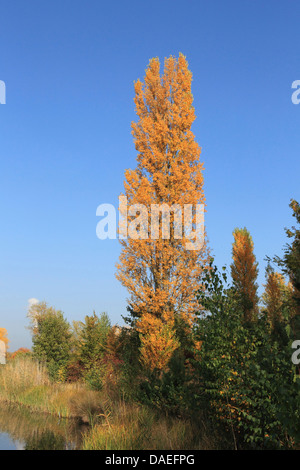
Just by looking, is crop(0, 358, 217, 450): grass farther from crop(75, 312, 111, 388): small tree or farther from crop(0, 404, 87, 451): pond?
crop(75, 312, 111, 388): small tree

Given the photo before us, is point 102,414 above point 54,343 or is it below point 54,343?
below

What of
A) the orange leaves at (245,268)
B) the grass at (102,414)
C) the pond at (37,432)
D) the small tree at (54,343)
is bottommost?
the pond at (37,432)

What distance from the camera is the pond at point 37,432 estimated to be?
8.39m

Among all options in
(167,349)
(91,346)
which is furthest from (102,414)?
(91,346)

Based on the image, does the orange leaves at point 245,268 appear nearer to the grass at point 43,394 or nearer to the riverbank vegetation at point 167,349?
the riverbank vegetation at point 167,349

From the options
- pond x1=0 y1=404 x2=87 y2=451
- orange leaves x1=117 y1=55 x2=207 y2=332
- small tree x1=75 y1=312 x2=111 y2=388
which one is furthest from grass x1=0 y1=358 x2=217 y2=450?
orange leaves x1=117 y1=55 x2=207 y2=332

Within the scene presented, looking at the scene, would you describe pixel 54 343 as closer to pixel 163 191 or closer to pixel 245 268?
pixel 163 191

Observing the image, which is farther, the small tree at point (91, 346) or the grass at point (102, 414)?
the small tree at point (91, 346)

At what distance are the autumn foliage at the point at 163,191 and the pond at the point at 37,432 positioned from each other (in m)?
3.41

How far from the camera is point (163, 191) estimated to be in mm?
14102

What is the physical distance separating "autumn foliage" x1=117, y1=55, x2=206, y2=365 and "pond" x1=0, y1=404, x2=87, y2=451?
3.41m

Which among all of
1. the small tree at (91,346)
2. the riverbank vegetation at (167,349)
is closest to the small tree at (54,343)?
the riverbank vegetation at (167,349)

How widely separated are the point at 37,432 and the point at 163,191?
850 cm
